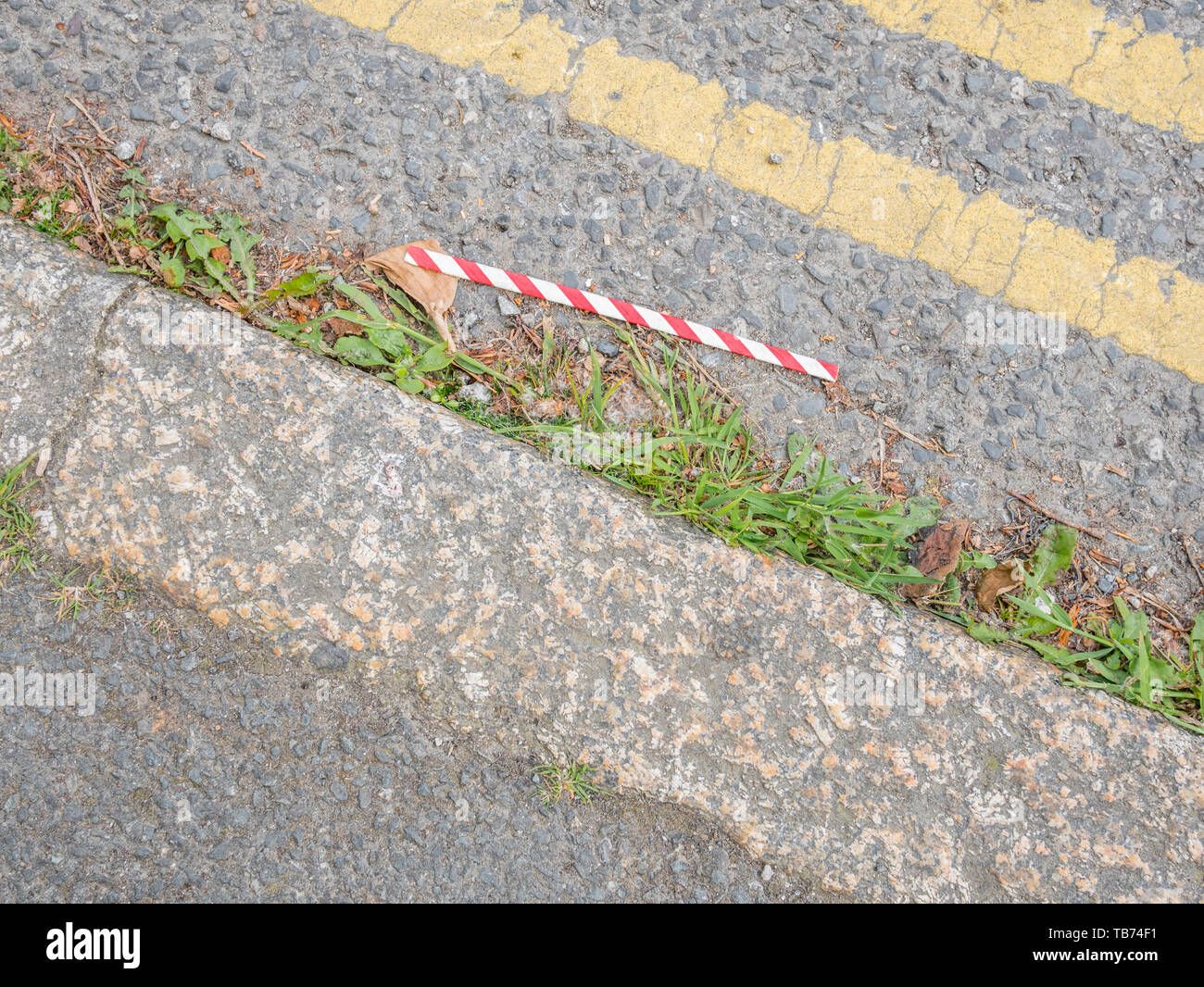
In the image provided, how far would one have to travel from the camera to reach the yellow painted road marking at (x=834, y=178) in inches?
106

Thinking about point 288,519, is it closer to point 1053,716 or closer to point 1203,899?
point 1053,716

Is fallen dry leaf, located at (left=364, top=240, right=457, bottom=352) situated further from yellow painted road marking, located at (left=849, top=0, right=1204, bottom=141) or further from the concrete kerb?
yellow painted road marking, located at (left=849, top=0, right=1204, bottom=141)

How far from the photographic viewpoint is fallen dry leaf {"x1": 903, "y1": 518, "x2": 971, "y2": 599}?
8.22 feet

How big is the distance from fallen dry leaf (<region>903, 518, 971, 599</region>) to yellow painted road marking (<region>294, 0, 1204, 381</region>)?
85 cm

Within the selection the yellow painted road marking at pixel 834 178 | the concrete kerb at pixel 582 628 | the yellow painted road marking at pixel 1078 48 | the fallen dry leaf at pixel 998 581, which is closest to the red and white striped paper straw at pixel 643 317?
the yellow painted road marking at pixel 834 178

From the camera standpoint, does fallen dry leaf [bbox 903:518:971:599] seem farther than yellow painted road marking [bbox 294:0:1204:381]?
No

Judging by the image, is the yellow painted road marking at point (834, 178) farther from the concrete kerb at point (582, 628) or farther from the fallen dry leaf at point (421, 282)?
the concrete kerb at point (582, 628)

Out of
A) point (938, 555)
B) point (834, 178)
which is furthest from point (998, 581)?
point (834, 178)

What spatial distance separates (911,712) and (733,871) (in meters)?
0.71

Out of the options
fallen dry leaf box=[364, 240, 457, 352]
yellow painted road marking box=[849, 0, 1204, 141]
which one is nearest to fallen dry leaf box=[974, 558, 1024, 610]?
yellow painted road marking box=[849, 0, 1204, 141]

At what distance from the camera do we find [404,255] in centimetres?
260

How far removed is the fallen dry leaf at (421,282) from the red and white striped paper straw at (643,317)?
0.27 ft
